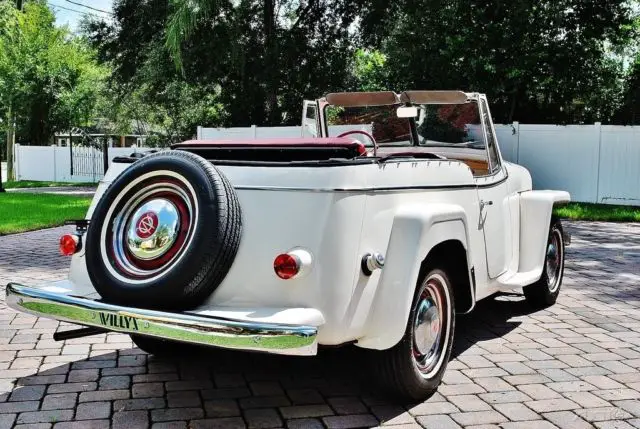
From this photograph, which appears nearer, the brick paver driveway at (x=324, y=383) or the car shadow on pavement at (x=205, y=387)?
the brick paver driveway at (x=324, y=383)

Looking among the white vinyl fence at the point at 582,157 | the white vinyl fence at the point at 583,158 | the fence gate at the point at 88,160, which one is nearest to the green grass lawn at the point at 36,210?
the white vinyl fence at the point at 582,157

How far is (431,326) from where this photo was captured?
4.08 m

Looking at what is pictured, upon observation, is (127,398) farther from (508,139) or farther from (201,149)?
(508,139)

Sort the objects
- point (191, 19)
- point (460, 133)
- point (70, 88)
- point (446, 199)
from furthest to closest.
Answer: point (70, 88)
point (191, 19)
point (460, 133)
point (446, 199)

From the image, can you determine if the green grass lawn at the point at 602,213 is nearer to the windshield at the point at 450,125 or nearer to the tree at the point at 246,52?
the windshield at the point at 450,125

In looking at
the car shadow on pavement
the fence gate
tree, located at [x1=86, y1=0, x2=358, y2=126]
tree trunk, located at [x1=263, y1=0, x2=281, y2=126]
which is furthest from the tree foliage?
the car shadow on pavement

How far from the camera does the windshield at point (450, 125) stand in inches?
214

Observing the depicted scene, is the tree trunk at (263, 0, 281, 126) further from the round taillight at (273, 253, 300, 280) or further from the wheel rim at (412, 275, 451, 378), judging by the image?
the round taillight at (273, 253, 300, 280)

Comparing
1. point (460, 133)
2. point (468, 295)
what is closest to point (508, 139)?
point (460, 133)

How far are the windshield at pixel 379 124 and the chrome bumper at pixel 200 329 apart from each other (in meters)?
2.70

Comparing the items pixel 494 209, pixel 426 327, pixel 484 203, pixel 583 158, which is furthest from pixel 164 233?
pixel 583 158

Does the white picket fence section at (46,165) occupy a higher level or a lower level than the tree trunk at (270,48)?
lower

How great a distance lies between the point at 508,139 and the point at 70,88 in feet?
62.2

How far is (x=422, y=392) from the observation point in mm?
3904
